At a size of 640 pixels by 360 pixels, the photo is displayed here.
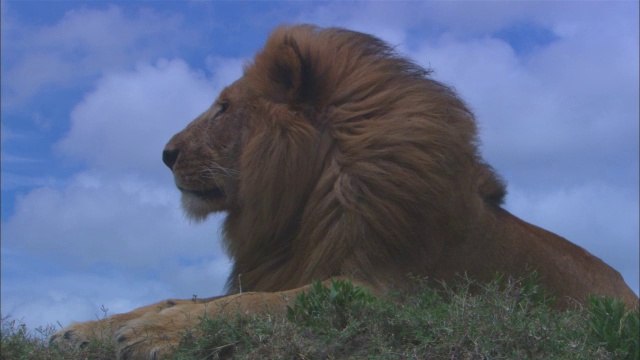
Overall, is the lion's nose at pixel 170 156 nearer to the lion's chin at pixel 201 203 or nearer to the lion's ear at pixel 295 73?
the lion's chin at pixel 201 203

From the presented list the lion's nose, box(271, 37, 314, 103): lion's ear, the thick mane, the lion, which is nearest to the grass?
the lion

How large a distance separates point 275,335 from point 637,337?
1564 millimetres

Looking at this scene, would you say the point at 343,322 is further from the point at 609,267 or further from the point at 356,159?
the point at 609,267

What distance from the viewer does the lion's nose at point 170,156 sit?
5594 mm

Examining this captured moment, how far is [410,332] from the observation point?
3.70 m

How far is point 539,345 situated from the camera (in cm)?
362

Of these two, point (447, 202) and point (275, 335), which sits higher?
point (447, 202)

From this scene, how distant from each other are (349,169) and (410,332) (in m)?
1.37

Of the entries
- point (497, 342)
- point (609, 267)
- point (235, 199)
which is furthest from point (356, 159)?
point (609, 267)

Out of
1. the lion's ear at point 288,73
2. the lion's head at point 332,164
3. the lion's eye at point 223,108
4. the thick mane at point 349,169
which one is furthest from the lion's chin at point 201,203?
the lion's ear at point 288,73

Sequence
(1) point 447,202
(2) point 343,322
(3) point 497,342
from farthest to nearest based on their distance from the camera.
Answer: (1) point 447,202 → (2) point 343,322 → (3) point 497,342

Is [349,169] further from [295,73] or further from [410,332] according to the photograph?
[410,332]

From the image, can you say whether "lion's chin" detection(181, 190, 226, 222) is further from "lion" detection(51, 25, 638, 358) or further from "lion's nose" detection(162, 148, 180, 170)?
"lion's nose" detection(162, 148, 180, 170)

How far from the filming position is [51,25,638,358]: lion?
475cm
